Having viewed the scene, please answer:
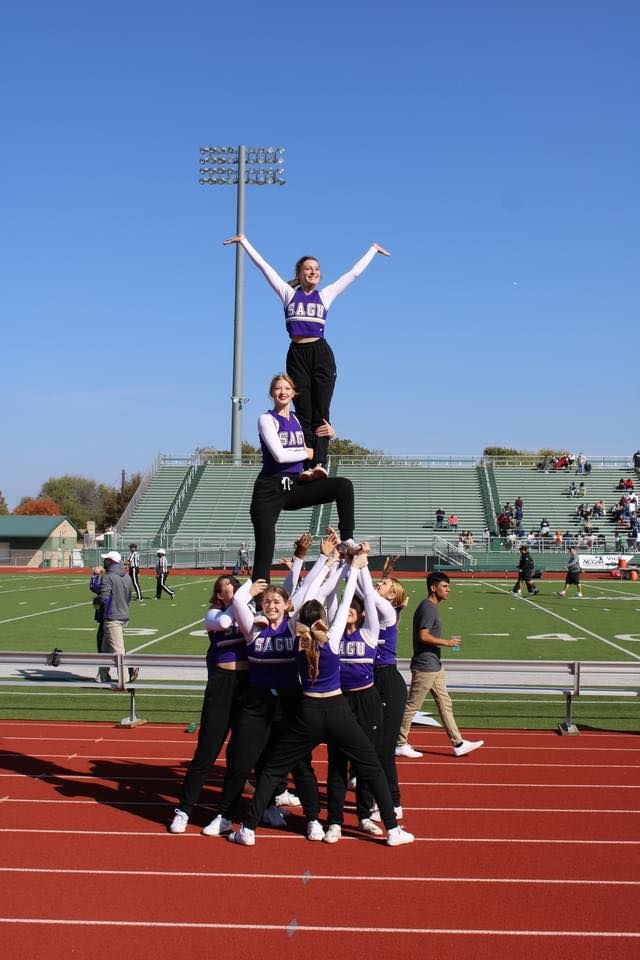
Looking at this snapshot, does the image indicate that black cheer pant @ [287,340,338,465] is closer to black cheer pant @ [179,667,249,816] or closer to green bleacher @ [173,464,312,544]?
black cheer pant @ [179,667,249,816]

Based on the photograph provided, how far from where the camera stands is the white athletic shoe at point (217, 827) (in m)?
7.61

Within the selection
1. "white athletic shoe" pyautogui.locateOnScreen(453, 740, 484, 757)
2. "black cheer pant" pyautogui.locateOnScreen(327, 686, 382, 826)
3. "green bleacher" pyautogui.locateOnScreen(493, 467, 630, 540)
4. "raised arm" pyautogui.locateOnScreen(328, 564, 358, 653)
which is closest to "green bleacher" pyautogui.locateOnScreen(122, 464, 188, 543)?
"green bleacher" pyautogui.locateOnScreen(493, 467, 630, 540)

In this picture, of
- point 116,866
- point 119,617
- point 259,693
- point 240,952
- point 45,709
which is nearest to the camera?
point 240,952

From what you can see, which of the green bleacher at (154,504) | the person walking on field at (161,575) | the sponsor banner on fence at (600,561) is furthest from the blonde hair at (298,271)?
the green bleacher at (154,504)

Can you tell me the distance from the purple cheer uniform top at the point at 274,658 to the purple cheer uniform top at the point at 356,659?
38 cm

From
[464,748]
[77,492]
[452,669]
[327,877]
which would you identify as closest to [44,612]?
[452,669]

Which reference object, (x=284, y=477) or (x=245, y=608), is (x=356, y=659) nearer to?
(x=245, y=608)

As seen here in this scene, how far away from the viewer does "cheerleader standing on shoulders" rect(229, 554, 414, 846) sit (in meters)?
6.89

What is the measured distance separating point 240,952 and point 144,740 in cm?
577

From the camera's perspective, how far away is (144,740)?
11055 millimetres

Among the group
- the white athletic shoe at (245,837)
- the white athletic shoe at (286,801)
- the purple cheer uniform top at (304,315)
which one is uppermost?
the purple cheer uniform top at (304,315)

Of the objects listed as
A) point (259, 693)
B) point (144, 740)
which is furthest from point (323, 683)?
point (144, 740)

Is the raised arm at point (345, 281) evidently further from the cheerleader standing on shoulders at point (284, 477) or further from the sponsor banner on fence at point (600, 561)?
the sponsor banner on fence at point (600, 561)

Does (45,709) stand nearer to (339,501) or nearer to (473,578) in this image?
(339,501)
